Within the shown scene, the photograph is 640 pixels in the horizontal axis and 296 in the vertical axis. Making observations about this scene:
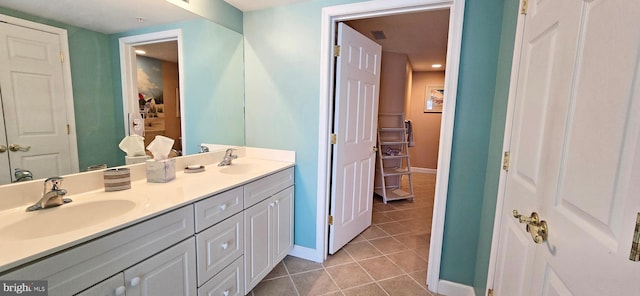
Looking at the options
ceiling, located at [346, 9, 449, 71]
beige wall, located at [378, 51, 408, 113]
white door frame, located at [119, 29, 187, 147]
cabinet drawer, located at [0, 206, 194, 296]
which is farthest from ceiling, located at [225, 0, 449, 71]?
cabinet drawer, located at [0, 206, 194, 296]

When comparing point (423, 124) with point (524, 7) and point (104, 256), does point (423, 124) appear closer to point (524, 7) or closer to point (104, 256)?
point (524, 7)

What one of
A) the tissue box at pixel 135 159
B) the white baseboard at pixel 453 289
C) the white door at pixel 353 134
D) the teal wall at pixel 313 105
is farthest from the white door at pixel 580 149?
the tissue box at pixel 135 159

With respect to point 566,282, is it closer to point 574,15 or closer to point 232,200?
point 574,15

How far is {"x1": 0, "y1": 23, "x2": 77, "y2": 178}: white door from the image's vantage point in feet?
3.67

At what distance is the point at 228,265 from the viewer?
156 cm

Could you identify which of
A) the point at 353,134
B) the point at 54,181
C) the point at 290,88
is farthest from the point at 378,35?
the point at 54,181

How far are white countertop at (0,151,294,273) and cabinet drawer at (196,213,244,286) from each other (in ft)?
0.73

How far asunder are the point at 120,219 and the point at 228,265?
0.74 meters

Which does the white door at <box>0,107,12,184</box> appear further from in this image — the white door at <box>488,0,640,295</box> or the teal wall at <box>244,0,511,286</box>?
the white door at <box>488,0,640,295</box>

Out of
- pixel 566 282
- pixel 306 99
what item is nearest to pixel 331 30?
pixel 306 99

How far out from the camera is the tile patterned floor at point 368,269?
1943 millimetres

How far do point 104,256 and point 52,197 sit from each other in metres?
0.47

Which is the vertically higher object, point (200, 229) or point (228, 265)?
point (200, 229)

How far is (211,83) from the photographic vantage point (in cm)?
224
